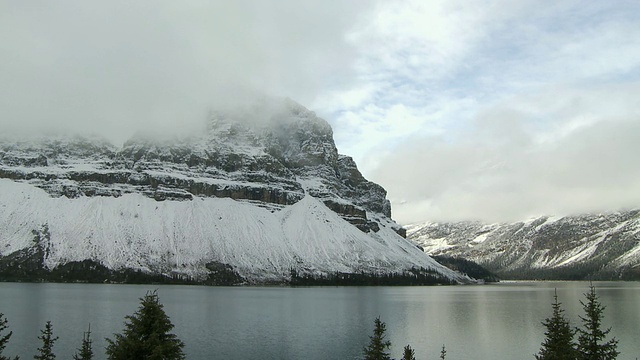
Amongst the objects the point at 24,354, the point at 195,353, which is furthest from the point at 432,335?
the point at 24,354

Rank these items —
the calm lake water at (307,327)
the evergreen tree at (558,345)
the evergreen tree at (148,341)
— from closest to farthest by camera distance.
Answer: the evergreen tree at (148,341) → the evergreen tree at (558,345) → the calm lake water at (307,327)

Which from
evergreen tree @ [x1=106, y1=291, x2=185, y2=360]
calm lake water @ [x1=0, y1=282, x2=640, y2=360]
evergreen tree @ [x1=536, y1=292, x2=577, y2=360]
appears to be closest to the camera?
evergreen tree @ [x1=106, y1=291, x2=185, y2=360]

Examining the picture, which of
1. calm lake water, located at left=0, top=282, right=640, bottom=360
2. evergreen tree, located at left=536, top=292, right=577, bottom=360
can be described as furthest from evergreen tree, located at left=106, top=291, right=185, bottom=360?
calm lake water, located at left=0, top=282, right=640, bottom=360

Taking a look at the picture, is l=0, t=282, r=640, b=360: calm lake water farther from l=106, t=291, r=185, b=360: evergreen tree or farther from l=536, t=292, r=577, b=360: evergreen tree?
l=106, t=291, r=185, b=360: evergreen tree

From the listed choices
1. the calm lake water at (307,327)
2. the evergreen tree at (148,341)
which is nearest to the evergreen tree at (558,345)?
the evergreen tree at (148,341)

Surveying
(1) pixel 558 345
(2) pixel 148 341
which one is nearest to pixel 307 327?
(1) pixel 558 345

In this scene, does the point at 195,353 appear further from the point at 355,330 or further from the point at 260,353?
the point at 355,330

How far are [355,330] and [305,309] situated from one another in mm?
43607

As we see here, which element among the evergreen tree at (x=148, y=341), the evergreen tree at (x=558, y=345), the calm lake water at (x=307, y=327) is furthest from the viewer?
the calm lake water at (x=307, y=327)

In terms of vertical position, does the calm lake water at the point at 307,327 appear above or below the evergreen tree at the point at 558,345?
below

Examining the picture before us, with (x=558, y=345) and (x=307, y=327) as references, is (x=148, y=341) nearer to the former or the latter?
(x=558, y=345)

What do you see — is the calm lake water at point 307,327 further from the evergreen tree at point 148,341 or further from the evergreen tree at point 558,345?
the evergreen tree at point 148,341

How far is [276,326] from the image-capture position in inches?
4407

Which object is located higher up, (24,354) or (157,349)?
(157,349)
